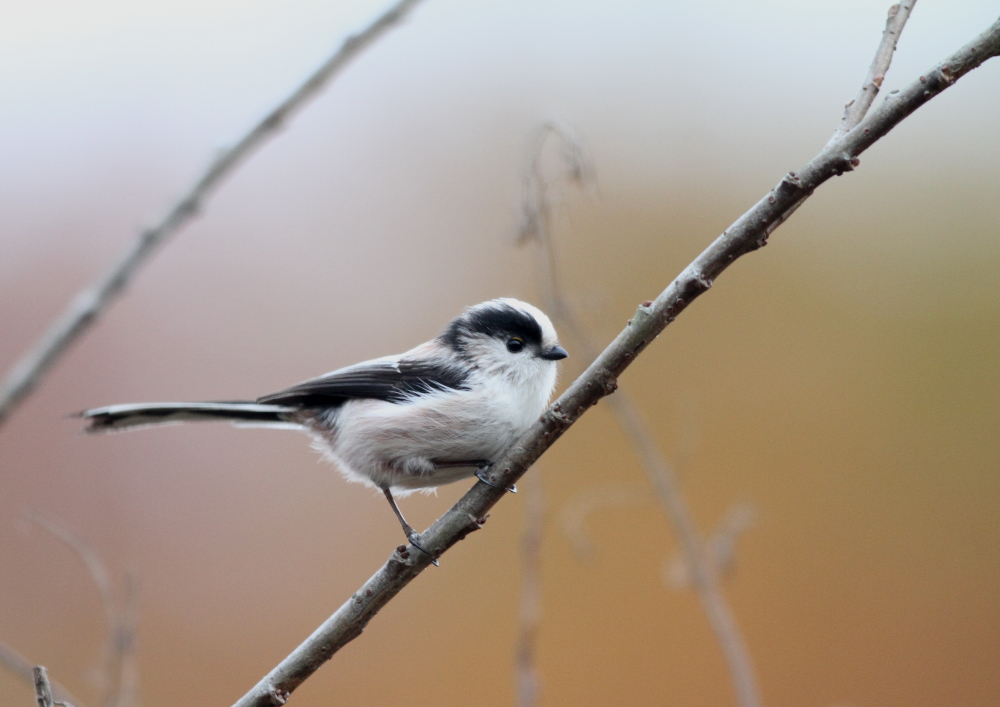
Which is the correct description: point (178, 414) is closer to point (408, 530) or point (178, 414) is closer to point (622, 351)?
point (408, 530)

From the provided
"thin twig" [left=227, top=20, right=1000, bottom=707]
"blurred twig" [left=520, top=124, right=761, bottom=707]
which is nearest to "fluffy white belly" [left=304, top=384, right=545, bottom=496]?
"blurred twig" [left=520, top=124, right=761, bottom=707]

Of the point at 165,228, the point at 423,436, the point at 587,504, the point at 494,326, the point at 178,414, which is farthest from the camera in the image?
the point at 587,504

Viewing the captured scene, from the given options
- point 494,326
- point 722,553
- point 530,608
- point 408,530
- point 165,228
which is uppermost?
point 494,326

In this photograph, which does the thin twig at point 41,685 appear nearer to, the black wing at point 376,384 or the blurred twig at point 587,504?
the black wing at point 376,384

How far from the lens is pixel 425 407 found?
2242 millimetres

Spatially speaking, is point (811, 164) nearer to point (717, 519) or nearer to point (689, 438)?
point (689, 438)

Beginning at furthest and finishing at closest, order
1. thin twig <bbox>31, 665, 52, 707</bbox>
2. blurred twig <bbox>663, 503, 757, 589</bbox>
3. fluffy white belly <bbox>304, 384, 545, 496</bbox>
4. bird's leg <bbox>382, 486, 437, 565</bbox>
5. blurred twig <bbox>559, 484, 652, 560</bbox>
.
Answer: blurred twig <bbox>559, 484, 652, 560</bbox> < blurred twig <bbox>663, 503, 757, 589</bbox> < fluffy white belly <bbox>304, 384, 545, 496</bbox> < bird's leg <bbox>382, 486, 437, 565</bbox> < thin twig <bbox>31, 665, 52, 707</bbox>

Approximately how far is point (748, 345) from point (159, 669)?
339 centimetres

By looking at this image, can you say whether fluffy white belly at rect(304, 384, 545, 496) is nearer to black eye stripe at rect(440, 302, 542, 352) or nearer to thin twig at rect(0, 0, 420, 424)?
black eye stripe at rect(440, 302, 542, 352)

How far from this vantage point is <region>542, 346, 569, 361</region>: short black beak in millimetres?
2307

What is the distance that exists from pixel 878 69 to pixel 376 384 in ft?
5.13

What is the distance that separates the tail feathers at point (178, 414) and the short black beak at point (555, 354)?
83cm

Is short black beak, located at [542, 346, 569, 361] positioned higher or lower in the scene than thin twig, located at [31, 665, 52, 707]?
higher

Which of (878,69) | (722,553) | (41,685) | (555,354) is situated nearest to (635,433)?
(555,354)
